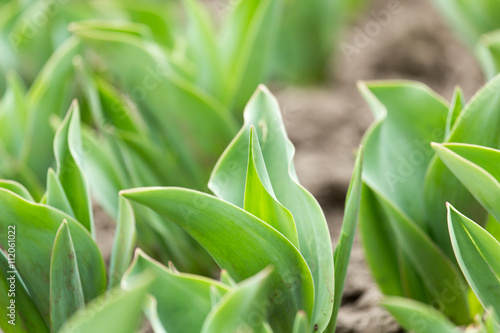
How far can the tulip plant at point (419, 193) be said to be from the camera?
947 mm

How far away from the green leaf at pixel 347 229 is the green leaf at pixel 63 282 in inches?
13.4

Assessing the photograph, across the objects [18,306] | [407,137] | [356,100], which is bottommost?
[18,306]

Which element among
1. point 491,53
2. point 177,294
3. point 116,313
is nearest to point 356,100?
point 491,53

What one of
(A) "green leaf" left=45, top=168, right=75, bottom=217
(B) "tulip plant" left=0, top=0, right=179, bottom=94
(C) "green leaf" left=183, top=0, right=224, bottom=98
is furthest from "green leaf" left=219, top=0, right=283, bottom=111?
(A) "green leaf" left=45, top=168, right=75, bottom=217

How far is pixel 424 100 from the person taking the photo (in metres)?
1.04

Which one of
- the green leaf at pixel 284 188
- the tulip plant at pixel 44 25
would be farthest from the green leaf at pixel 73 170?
the tulip plant at pixel 44 25

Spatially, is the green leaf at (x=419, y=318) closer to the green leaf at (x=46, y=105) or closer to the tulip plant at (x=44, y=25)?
the green leaf at (x=46, y=105)

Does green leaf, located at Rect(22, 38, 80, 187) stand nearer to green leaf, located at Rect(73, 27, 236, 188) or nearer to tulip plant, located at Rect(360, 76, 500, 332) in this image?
green leaf, located at Rect(73, 27, 236, 188)

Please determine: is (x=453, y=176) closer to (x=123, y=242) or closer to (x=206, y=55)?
(x=123, y=242)

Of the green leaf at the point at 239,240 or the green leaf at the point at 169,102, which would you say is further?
the green leaf at the point at 169,102

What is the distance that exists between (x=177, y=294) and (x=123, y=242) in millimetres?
247

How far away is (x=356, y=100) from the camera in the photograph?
6.14 ft

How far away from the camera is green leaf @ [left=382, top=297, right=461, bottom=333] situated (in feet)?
2.28

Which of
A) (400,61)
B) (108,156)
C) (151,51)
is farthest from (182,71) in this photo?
(400,61)
